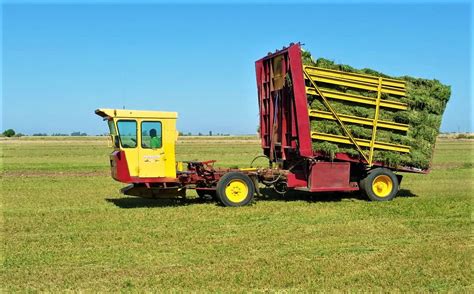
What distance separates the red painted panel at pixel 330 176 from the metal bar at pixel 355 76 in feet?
7.21

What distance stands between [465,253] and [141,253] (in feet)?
16.4

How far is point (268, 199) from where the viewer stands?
15.5 m

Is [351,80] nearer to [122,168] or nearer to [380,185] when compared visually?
[380,185]

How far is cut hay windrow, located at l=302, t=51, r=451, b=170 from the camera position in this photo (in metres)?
14.4

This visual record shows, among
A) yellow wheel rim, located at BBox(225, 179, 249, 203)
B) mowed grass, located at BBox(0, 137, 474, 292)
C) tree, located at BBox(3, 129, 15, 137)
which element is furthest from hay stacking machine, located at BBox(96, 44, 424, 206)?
tree, located at BBox(3, 129, 15, 137)

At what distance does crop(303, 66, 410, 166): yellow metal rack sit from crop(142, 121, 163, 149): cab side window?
3.78 m

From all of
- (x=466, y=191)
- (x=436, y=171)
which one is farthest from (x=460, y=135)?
(x=466, y=191)

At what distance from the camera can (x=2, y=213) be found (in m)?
13.0

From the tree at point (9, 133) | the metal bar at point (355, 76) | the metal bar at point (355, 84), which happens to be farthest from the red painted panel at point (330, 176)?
the tree at point (9, 133)

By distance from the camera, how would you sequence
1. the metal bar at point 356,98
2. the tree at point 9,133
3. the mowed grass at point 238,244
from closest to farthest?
the mowed grass at point 238,244, the metal bar at point 356,98, the tree at point 9,133

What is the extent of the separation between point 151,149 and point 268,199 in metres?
3.75

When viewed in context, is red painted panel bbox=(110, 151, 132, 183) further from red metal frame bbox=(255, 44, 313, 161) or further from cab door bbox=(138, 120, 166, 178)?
red metal frame bbox=(255, 44, 313, 161)

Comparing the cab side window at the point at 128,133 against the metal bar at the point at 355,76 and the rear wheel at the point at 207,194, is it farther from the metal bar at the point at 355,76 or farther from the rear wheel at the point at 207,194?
the metal bar at the point at 355,76

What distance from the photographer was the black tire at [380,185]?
14.9m
